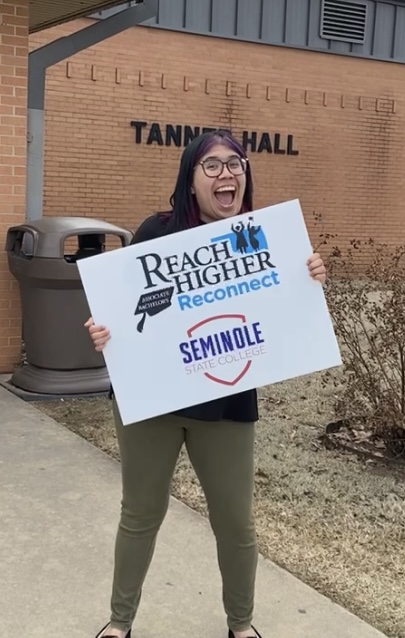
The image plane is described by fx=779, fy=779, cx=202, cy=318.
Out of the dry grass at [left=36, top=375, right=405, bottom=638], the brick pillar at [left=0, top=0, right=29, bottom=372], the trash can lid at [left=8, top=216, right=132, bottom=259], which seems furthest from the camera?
the brick pillar at [left=0, top=0, right=29, bottom=372]

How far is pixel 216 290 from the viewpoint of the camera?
2.53m

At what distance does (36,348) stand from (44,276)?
1.97ft

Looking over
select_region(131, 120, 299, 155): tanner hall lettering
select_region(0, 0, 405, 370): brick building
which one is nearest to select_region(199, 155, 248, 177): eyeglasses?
select_region(0, 0, 405, 370): brick building

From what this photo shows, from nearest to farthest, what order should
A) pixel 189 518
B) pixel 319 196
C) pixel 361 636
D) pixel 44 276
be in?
1. pixel 361 636
2. pixel 189 518
3. pixel 44 276
4. pixel 319 196

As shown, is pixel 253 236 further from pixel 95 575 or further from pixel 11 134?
pixel 11 134

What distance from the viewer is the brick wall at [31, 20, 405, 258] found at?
11852 mm

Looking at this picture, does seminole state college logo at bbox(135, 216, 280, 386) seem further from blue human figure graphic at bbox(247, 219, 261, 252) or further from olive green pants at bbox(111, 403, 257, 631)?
olive green pants at bbox(111, 403, 257, 631)

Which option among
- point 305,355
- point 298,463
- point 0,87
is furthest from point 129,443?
point 0,87

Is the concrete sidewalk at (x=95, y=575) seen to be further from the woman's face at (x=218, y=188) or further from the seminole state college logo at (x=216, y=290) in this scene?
the woman's face at (x=218, y=188)

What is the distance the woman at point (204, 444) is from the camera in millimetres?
2434

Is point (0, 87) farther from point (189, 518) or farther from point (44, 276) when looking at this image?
point (189, 518)

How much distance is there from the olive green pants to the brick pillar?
4244mm

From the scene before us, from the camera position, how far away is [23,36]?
20.9 feet

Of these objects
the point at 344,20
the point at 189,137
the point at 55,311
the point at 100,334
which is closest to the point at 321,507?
the point at 100,334
